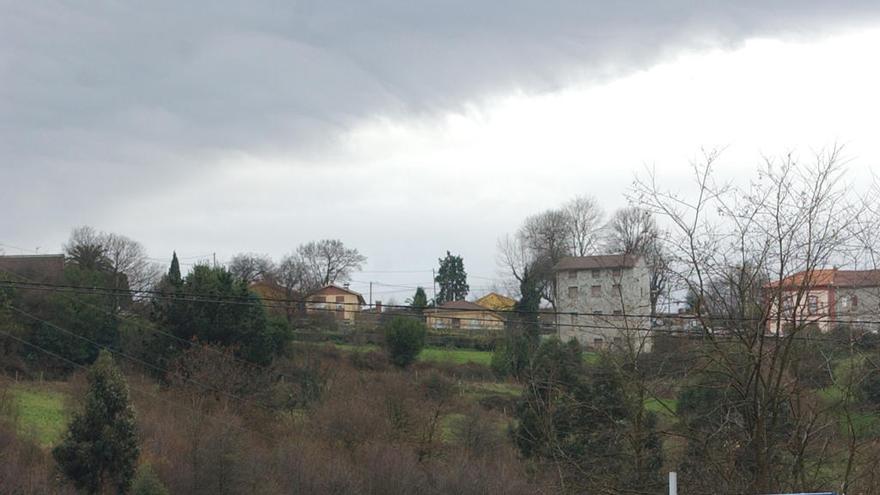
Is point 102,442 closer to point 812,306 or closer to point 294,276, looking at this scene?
point 812,306

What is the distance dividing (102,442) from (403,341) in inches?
1302

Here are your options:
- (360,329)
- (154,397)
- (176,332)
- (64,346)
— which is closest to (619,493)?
(154,397)

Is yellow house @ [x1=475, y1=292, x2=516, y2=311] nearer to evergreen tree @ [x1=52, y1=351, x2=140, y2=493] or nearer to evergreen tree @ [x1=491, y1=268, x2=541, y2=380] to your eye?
evergreen tree @ [x1=491, y1=268, x2=541, y2=380]

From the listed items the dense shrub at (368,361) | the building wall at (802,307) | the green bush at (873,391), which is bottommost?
the dense shrub at (368,361)

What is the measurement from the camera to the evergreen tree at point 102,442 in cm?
3569

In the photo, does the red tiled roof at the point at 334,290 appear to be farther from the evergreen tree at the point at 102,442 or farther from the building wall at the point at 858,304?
the building wall at the point at 858,304

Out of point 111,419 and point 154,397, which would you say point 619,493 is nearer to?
point 111,419

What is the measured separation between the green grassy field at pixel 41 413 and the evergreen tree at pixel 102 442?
3.29 meters

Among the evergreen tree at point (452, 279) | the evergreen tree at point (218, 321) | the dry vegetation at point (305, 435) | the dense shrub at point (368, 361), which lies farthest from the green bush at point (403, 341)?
the evergreen tree at point (452, 279)

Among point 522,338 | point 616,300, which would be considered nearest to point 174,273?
point 522,338

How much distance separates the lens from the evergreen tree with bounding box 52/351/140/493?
1405 inches

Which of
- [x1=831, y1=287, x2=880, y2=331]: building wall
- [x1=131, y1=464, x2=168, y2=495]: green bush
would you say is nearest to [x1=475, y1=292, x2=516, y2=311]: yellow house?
[x1=131, y1=464, x2=168, y2=495]: green bush

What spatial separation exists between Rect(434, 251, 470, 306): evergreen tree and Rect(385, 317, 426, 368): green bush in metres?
50.2

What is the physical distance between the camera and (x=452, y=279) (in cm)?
12025
